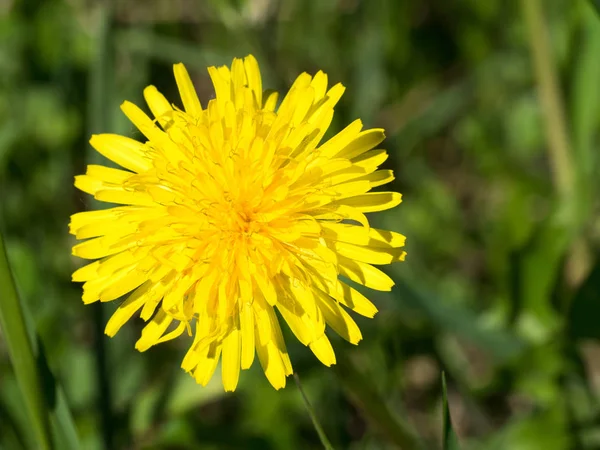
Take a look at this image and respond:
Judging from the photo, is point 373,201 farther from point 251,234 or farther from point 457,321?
point 457,321

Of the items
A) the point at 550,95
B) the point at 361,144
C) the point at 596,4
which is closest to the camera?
the point at 361,144

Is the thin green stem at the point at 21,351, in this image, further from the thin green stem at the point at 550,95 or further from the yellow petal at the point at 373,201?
the thin green stem at the point at 550,95

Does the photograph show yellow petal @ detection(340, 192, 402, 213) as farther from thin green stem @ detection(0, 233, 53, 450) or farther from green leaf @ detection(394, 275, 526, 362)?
thin green stem @ detection(0, 233, 53, 450)

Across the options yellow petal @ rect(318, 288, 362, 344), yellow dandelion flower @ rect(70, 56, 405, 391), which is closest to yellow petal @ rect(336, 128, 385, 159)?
yellow dandelion flower @ rect(70, 56, 405, 391)

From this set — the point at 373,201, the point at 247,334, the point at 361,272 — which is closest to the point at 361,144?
the point at 373,201

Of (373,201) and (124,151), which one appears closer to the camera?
(373,201)
